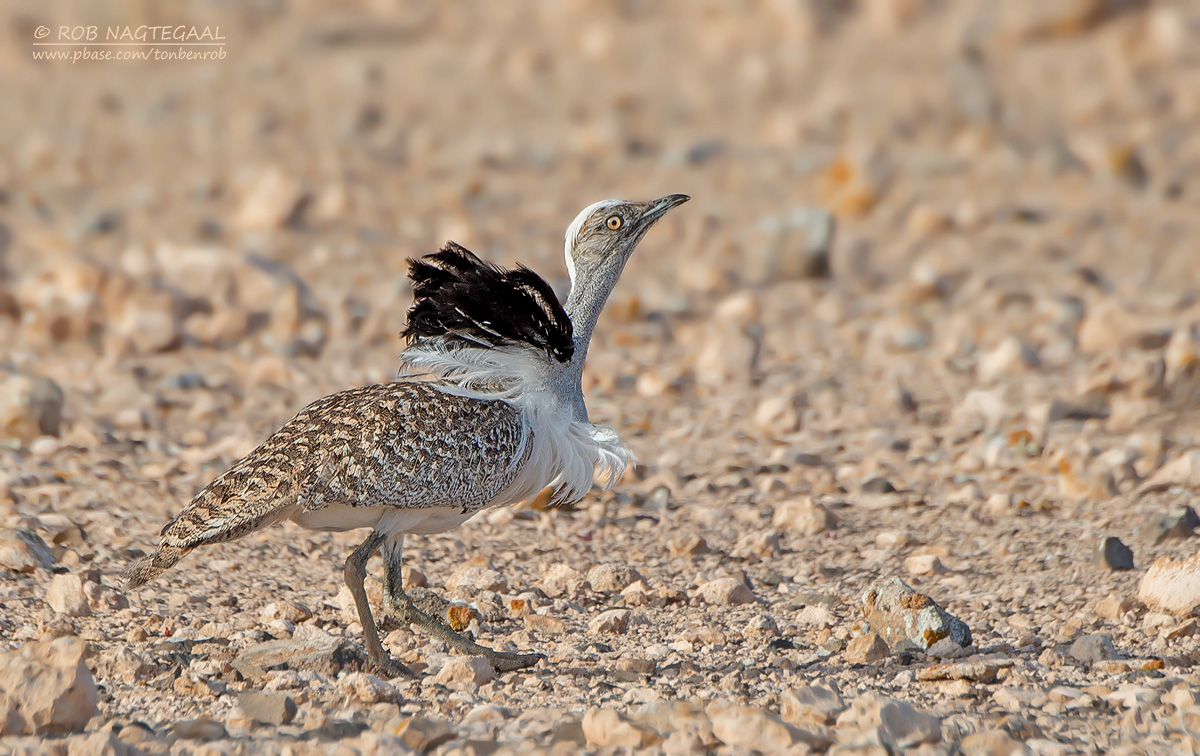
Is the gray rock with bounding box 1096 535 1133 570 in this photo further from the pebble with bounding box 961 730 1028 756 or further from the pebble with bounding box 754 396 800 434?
the pebble with bounding box 754 396 800 434

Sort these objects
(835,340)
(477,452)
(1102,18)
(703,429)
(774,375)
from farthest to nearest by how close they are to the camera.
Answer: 1. (1102,18)
2. (835,340)
3. (774,375)
4. (703,429)
5. (477,452)

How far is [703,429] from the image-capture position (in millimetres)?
7855

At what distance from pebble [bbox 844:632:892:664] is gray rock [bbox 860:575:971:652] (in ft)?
0.25

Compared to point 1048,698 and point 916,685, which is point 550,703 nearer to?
point 916,685

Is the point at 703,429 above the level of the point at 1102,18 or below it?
below

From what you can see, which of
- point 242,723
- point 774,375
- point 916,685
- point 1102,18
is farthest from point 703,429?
point 1102,18

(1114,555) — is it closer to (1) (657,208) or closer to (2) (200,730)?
(1) (657,208)

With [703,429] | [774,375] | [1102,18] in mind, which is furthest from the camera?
[1102,18]

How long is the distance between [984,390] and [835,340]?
1.58m

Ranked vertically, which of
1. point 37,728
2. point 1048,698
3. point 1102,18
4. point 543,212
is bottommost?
point 1048,698

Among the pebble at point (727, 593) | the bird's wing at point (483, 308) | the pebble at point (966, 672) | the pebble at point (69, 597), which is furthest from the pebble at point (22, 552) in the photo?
the pebble at point (966, 672)

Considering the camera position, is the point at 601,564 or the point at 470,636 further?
the point at 601,564

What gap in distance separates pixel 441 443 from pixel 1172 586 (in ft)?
8.75

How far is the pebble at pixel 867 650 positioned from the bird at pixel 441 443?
1083mm
